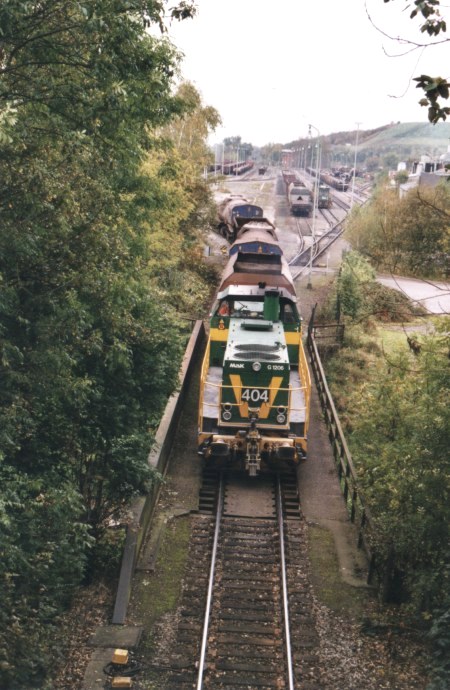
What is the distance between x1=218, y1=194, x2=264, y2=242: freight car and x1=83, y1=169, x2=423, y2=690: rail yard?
18.8m

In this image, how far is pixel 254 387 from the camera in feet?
51.9

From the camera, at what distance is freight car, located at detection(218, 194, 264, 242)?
36.4 meters

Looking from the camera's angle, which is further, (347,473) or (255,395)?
(347,473)

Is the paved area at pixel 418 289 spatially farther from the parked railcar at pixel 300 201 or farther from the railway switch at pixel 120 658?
the railway switch at pixel 120 658

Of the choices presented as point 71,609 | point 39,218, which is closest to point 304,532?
point 71,609

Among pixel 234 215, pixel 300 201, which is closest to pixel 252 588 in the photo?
pixel 234 215

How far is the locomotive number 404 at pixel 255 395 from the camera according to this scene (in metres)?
15.8

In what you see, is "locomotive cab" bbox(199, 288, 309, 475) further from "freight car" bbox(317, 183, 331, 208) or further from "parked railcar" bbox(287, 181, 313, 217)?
"freight car" bbox(317, 183, 331, 208)

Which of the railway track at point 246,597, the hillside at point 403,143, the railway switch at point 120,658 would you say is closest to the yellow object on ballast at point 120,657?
the railway switch at point 120,658

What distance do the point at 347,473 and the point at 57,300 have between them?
29.3ft

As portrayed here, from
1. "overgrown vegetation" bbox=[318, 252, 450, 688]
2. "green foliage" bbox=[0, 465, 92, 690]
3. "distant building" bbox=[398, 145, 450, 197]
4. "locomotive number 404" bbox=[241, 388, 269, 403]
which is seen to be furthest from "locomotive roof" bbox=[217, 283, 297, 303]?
"distant building" bbox=[398, 145, 450, 197]

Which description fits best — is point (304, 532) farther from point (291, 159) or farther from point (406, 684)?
point (291, 159)

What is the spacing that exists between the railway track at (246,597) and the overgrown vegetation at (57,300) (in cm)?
202

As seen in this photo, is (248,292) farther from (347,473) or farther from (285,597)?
(285,597)
